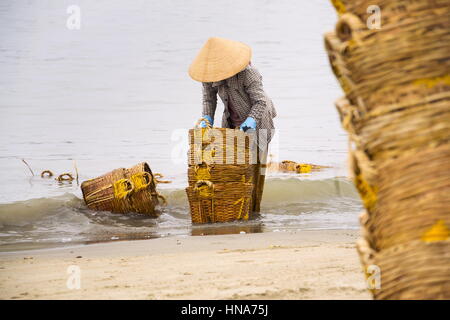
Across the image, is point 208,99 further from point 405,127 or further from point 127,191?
point 405,127

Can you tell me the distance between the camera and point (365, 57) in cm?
173

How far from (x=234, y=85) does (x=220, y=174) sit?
878 millimetres

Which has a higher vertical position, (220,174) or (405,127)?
(405,127)

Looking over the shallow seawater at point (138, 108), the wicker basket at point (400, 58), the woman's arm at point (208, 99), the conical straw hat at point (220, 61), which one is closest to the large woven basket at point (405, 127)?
the wicker basket at point (400, 58)

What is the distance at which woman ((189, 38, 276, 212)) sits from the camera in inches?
262

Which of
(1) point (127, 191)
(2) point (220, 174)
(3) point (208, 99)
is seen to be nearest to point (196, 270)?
(2) point (220, 174)

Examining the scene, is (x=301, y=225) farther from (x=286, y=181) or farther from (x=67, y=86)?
(x=67, y=86)

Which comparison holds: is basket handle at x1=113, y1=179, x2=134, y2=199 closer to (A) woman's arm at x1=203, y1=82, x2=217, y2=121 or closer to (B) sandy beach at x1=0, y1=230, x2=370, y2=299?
(A) woman's arm at x1=203, y1=82, x2=217, y2=121

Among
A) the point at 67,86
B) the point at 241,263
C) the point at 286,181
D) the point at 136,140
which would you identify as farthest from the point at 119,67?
the point at 241,263

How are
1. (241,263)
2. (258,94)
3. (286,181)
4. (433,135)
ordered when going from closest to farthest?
(433,135) → (241,263) → (258,94) → (286,181)

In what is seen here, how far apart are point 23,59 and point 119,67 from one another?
4.91 metres

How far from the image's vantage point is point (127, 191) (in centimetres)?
766

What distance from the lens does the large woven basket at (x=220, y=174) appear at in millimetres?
6535

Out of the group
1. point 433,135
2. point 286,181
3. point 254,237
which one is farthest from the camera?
point 286,181
